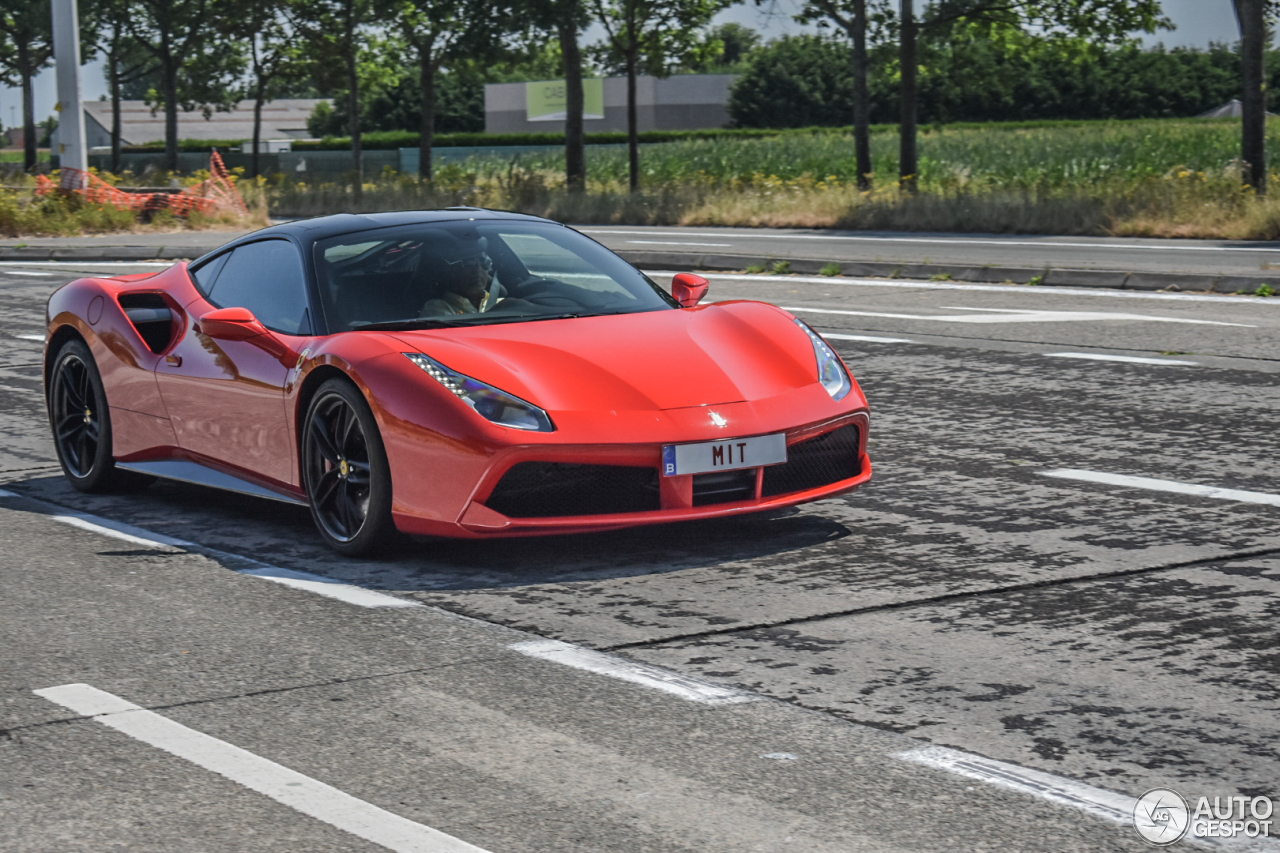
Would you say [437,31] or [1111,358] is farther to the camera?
[437,31]

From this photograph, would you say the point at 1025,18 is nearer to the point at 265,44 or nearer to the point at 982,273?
the point at 982,273

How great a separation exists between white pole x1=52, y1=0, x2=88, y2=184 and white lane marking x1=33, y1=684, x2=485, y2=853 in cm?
2589

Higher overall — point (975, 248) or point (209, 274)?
point (975, 248)

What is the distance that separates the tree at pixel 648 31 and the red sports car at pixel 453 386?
28.4 m

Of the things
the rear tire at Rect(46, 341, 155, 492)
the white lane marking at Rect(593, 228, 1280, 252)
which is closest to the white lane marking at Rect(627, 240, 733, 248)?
the white lane marking at Rect(593, 228, 1280, 252)

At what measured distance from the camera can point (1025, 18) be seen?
1244 inches

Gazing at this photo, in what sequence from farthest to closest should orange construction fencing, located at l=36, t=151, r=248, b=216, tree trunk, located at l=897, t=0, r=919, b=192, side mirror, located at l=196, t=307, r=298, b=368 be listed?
tree trunk, located at l=897, t=0, r=919, b=192
orange construction fencing, located at l=36, t=151, r=248, b=216
side mirror, located at l=196, t=307, r=298, b=368

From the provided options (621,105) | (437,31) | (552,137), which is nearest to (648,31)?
(437,31)

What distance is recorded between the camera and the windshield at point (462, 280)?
605 cm

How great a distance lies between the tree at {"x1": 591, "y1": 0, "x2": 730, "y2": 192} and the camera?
35.6 metres

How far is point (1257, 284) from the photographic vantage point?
14219mm

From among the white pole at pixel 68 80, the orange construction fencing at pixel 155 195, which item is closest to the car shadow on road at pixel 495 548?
the white pole at pixel 68 80

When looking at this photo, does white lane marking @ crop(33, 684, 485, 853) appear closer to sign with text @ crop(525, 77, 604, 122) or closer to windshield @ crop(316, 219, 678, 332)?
windshield @ crop(316, 219, 678, 332)

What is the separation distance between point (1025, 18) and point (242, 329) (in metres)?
28.0
